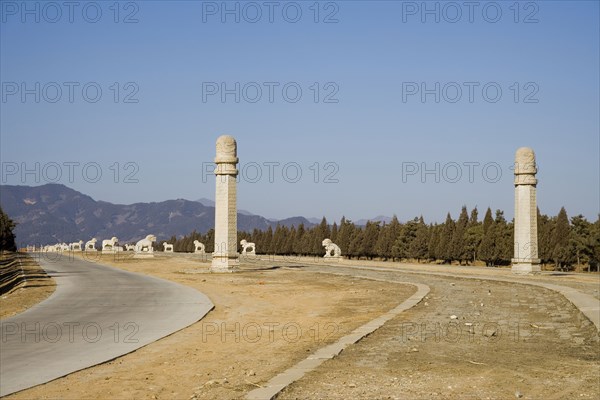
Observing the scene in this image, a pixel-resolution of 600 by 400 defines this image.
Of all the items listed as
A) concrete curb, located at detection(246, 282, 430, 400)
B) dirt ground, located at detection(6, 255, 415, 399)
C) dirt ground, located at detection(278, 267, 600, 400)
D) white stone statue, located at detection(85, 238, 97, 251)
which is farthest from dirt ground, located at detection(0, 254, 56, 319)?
white stone statue, located at detection(85, 238, 97, 251)

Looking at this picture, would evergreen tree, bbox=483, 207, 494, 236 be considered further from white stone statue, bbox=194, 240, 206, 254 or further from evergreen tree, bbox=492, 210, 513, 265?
white stone statue, bbox=194, 240, 206, 254

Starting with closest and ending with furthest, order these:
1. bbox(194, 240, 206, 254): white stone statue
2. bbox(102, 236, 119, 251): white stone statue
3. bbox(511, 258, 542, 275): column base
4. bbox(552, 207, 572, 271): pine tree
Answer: bbox(511, 258, 542, 275): column base, bbox(552, 207, 572, 271): pine tree, bbox(194, 240, 206, 254): white stone statue, bbox(102, 236, 119, 251): white stone statue

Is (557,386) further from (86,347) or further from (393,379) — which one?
(86,347)

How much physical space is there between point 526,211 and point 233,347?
83.5 ft

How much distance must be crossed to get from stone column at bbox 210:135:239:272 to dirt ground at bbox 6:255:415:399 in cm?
1197

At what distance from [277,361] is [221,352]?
1598mm

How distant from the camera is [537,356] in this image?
33.4ft

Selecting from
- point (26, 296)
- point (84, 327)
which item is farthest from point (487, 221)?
point (84, 327)

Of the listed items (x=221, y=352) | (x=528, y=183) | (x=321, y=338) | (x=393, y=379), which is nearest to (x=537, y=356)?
(x=393, y=379)

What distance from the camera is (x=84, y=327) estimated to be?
14.2 m

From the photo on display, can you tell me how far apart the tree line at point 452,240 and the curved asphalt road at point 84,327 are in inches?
1710

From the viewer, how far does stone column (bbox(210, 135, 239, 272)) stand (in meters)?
35.0

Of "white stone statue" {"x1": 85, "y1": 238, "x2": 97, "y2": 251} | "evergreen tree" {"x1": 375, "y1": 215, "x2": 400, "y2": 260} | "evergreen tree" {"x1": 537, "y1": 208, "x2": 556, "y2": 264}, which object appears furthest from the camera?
"white stone statue" {"x1": 85, "y1": 238, "x2": 97, "y2": 251}

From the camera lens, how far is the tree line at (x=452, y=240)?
56.9 meters
